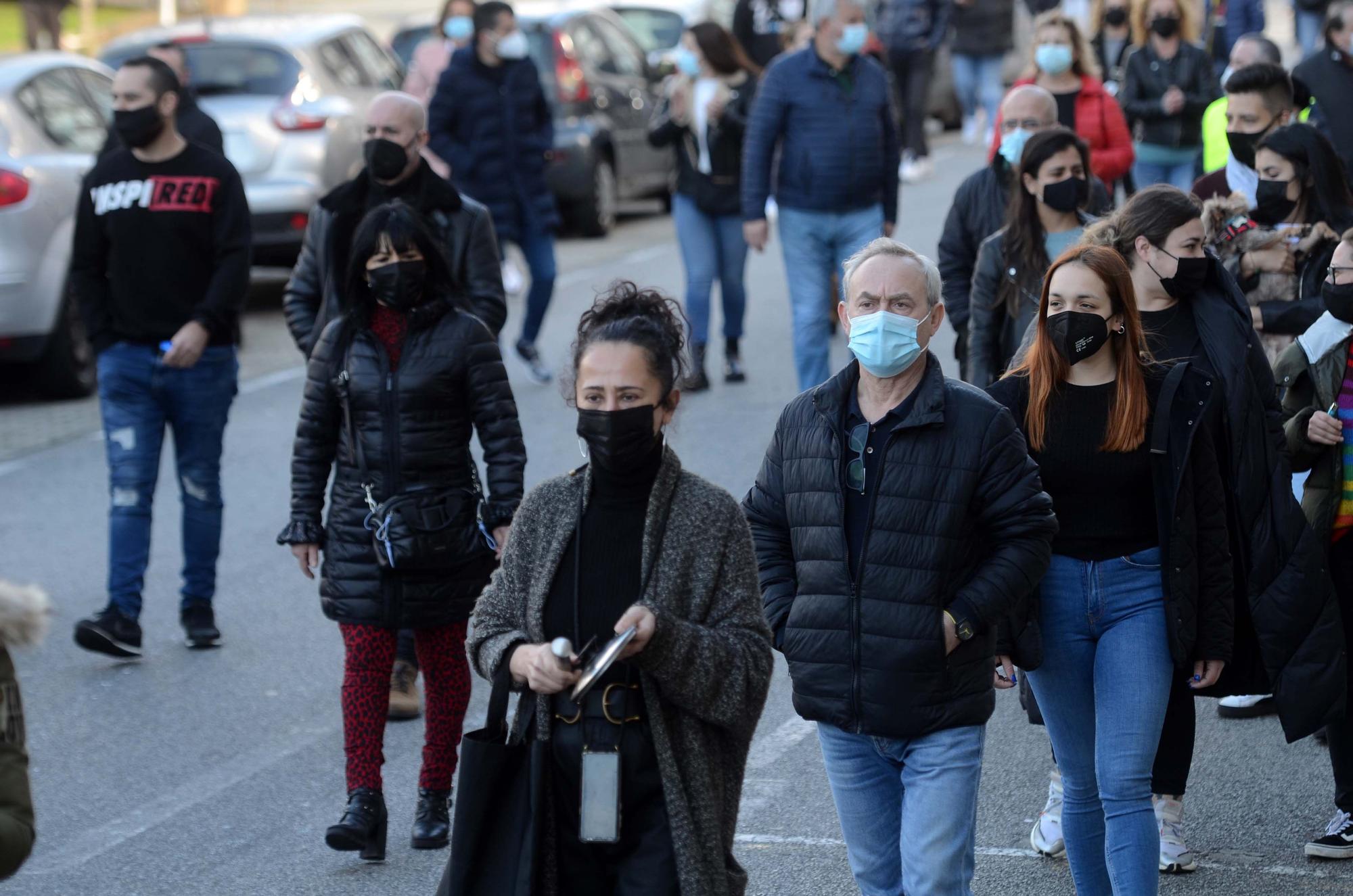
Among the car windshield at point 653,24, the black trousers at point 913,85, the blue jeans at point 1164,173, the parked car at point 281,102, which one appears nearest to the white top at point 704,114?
the blue jeans at point 1164,173

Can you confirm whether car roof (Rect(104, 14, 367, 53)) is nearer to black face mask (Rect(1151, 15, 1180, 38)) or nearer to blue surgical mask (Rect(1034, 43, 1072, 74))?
black face mask (Rect(1151, 15, 1180, 38))

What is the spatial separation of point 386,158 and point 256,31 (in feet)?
27.9

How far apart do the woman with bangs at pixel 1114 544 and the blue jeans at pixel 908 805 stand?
1.78 ft

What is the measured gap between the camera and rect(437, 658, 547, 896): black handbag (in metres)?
3.58

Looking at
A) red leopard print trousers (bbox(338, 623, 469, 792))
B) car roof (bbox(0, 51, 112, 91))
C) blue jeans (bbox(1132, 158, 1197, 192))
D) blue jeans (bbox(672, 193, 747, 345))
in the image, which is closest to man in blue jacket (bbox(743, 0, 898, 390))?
blue jeans (bbox(672, 193, 747, 345))

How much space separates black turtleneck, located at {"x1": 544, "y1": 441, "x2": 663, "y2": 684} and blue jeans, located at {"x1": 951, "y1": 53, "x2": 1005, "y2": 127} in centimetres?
1648

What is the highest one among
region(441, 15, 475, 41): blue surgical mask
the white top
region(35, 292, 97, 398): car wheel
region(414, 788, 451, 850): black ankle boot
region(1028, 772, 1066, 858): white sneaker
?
region(441, 15, 475, 41): blue surgical mask

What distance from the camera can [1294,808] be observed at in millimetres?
5660

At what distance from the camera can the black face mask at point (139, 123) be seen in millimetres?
7500

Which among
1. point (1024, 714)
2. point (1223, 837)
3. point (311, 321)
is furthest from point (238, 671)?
point (1223, 837)

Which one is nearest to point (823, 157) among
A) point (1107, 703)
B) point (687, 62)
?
point (687, 62)

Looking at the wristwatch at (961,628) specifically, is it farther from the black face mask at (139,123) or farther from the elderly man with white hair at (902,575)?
the black face mask at (139,123)

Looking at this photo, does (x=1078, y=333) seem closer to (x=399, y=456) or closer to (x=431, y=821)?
(x=399, y=456)

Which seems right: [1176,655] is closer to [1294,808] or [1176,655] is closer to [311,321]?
[1294,808]
